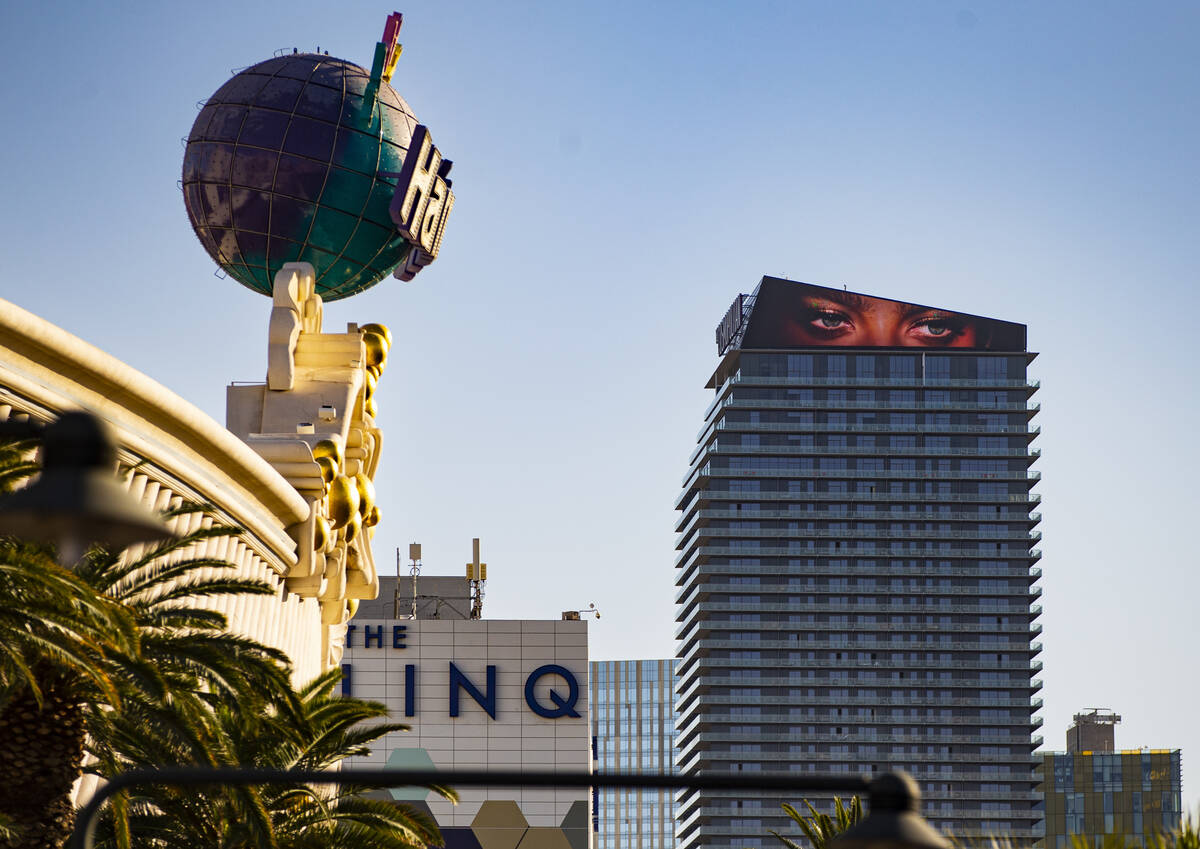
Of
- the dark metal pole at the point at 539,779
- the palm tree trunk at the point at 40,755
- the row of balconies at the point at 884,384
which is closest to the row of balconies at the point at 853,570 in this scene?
the row of balconies at the point at 884,384

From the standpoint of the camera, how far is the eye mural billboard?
553 feet

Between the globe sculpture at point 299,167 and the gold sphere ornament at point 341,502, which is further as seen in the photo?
the globe sculpture at point 299,167

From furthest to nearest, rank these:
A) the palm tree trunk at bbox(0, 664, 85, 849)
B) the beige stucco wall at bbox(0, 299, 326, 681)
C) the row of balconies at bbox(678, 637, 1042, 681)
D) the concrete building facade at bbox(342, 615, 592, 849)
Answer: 1. the row of balconies at bbox(678, 637, 1042, 681)
2. the concrete building facade at bbox(342, 615, 592, 849)
3. the beige stucco wall at bbox(0, 299, 326, 681)
4. the palm tree trunk at bbox(0, 664, 85, 849)

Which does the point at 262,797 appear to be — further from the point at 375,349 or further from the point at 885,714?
A: the point at 885,714

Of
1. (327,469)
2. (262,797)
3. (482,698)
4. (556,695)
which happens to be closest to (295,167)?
(327,469)

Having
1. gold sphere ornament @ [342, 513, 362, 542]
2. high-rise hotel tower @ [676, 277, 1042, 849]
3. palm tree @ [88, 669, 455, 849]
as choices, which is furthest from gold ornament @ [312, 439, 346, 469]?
high-rise hotel tower @ [676, 277, 1042, 849]

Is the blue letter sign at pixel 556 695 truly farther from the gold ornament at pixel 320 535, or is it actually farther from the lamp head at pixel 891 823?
the lamp head at pixel 891 823

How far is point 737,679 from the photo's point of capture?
6368 inches

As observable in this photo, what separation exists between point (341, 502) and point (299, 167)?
6.33 meters

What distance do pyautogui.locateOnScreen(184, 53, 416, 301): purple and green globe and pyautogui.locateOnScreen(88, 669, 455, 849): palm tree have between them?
1280 centimetres

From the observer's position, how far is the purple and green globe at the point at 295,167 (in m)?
33.8

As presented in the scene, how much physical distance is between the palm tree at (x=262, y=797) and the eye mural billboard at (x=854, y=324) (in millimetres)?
146320

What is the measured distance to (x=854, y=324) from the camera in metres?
169

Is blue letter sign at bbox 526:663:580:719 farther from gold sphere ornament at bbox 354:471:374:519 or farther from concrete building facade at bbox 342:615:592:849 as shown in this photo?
gold sphere ornament at bbox 354:471:374:519
